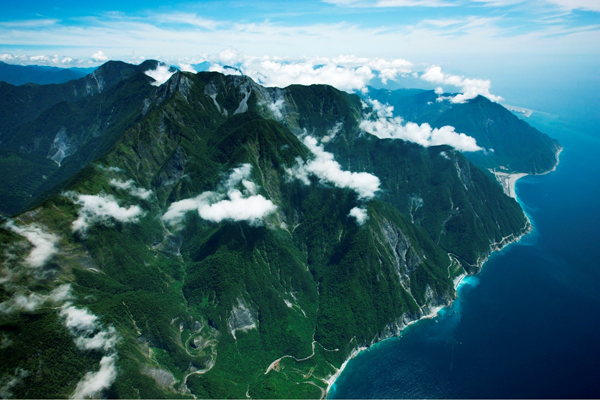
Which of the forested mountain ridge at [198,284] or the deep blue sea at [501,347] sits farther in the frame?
the deep blue sea at [501,347]

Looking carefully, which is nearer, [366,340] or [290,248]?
[366,340]

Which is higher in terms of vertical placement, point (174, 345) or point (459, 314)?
point (174, 345)

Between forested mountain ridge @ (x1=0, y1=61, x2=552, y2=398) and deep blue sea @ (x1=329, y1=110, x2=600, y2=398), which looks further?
deep blue sea @ (x1=329, y1=110, x2=600, y2=398)

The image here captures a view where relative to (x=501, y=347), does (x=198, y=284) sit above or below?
above

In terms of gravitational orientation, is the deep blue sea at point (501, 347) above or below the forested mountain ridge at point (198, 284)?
below

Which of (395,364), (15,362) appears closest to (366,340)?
(395,364)

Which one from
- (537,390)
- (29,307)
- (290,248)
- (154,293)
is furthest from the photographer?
(290,248)

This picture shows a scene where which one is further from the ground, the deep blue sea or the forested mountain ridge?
the forested mountain ridge

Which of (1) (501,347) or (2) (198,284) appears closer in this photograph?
(1) (501,347)

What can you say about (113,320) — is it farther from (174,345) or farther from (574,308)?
(574,308)

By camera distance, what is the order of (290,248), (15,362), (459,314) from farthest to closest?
(290,248) < (459,314) < (15,362)

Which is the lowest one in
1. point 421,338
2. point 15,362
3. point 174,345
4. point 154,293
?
point 421,338
